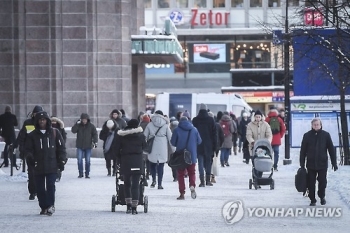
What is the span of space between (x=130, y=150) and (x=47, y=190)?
4.87ft

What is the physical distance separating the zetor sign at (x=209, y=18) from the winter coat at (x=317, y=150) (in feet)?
226

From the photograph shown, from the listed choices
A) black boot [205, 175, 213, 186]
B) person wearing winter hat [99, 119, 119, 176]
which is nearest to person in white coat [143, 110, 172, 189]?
black boot [205, 175, 213, 186]

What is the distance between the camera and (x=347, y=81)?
104ft

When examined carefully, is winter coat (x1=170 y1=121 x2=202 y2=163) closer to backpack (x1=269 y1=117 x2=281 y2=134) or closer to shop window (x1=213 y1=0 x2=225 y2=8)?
backpack (x1=269 y1=117 x2=281 y2=134)

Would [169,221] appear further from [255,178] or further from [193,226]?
[255,178]

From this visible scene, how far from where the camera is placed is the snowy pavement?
16875 mm

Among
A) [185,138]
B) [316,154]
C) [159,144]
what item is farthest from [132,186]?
[159,144]

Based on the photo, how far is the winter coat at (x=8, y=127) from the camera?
1352 inches

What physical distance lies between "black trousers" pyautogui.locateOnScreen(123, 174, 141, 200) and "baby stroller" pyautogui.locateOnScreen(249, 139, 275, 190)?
266 inches

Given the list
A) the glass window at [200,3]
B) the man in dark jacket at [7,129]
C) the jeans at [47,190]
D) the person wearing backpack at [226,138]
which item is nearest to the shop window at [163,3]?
the glass window at [200,3]

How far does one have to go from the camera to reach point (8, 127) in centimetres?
3462

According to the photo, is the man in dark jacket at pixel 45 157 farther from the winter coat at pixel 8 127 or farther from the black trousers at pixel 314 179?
the winter coat at pixel 8 127

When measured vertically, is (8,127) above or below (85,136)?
above

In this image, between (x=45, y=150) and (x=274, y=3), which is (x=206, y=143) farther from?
(x=274, y=3)
